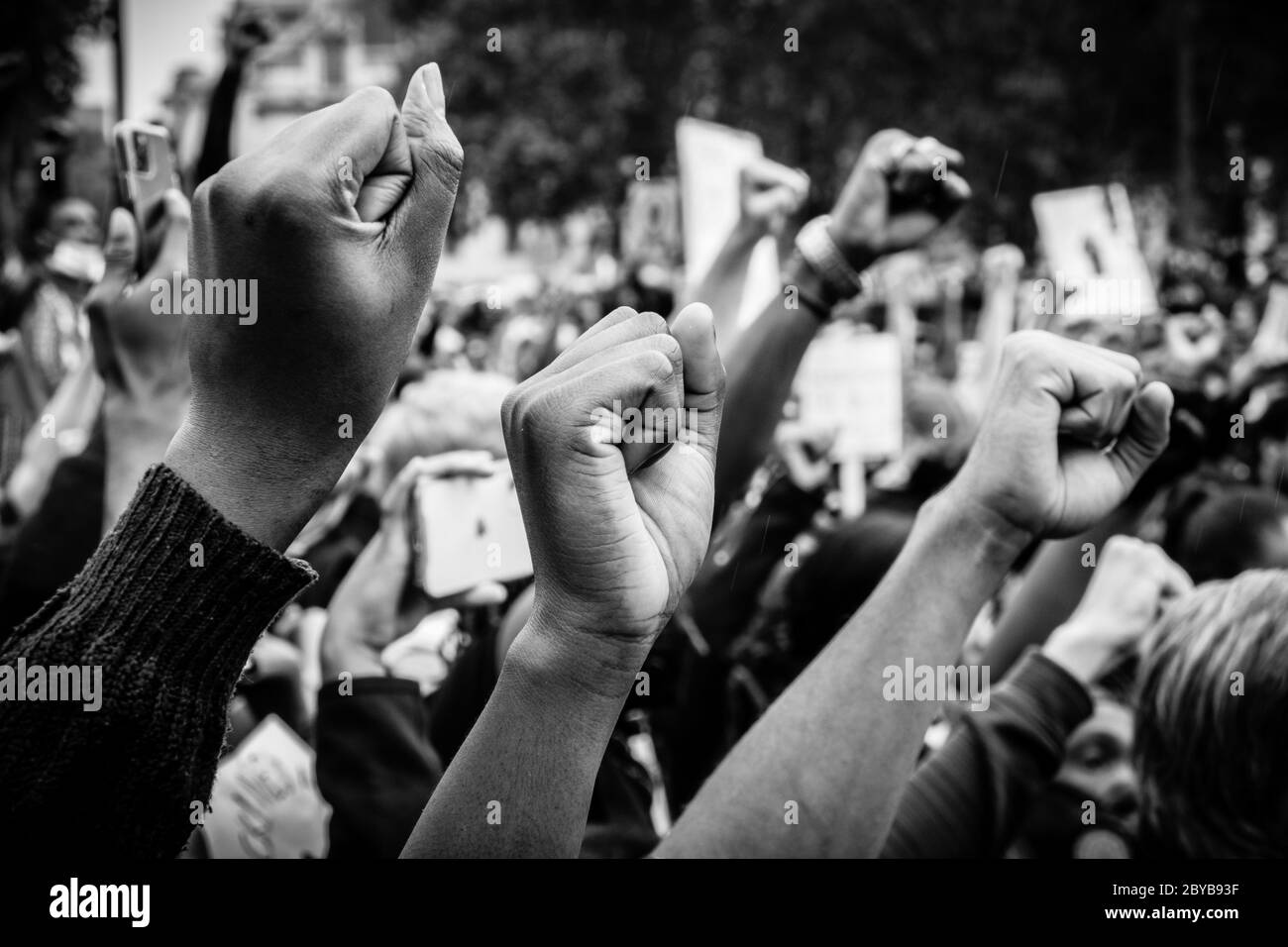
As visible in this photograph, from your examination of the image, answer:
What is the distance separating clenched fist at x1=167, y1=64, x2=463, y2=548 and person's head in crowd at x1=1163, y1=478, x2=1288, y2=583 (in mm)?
2321

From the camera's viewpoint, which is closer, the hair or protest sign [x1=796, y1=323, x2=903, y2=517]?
the hair

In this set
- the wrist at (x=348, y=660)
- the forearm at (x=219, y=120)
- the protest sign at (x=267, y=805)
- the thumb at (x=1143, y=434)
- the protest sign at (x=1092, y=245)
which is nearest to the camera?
the thumb at (x=1143, y=434)

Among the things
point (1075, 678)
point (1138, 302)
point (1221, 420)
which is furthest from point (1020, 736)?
point (1138, 302)

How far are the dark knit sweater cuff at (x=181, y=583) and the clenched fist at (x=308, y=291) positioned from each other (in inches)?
0.9

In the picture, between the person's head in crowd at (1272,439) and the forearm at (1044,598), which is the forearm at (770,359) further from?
the person's head in crowd at (1272,439)

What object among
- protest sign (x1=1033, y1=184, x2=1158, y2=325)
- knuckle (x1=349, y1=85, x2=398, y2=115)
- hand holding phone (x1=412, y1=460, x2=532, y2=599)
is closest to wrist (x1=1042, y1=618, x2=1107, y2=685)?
hand holding phone (x1=412, y1=460, x2=532, y2=599)

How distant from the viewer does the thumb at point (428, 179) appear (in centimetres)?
105

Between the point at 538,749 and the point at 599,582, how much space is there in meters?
0.14

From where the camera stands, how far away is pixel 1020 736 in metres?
1.69

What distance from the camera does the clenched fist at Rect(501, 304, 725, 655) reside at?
0.99 meters

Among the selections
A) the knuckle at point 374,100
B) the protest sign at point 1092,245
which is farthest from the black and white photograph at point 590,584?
the protest sign at point 1092,245

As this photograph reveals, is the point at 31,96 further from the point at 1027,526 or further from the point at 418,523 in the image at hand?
the point at 1027,526

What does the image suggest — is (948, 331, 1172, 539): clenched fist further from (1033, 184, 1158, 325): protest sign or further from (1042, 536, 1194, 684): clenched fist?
(1033, 184, 1158, 325): protest sign

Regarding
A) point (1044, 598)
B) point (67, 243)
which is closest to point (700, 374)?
point (1044, 598)
